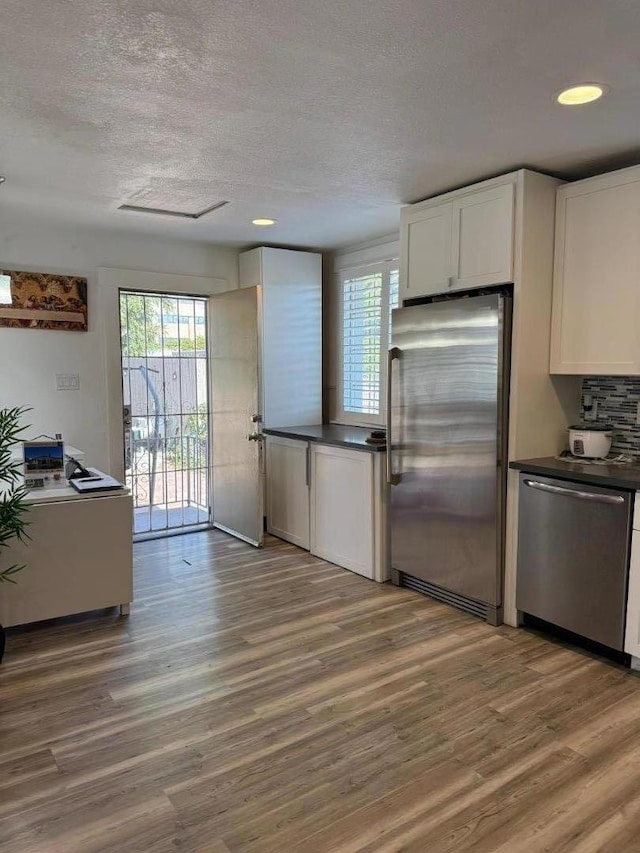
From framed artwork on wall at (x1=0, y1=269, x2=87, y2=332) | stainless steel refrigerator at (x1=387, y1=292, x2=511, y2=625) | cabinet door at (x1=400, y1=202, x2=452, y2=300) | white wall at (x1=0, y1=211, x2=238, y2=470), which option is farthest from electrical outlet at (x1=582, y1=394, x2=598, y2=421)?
framed artwork on wall at (x1=0, y1=269, x2=87, y2=332)

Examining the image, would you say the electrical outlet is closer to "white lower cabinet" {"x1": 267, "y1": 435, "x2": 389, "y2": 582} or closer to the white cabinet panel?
the white cabinet panel

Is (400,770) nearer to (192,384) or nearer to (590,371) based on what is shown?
(590,371)

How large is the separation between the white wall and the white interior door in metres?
0.56

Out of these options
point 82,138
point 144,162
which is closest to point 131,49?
point 82,138

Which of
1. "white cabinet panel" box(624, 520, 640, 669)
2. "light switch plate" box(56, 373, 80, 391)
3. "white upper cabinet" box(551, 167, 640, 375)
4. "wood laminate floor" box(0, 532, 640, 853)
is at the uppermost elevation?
"white upper cabinet" box(551, 167, 640, 375)

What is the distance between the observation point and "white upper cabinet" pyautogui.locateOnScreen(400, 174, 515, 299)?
10.1 feet

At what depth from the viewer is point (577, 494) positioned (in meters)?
2.77

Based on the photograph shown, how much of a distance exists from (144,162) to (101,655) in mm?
2418

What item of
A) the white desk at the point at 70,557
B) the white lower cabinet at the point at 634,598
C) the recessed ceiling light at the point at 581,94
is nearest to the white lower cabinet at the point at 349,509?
the white desk at the point at 70,557

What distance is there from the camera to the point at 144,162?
2920 mm

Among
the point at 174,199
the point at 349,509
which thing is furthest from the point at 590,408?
the point at 174,199

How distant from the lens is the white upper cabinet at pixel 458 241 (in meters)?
3.07

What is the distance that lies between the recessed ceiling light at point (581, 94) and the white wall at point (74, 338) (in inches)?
128

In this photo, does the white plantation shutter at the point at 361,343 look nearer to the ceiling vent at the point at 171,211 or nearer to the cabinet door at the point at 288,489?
the cabinet door at the point at 288,489
